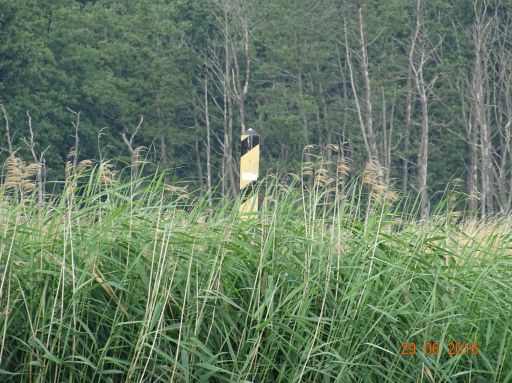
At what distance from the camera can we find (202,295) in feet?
14.8

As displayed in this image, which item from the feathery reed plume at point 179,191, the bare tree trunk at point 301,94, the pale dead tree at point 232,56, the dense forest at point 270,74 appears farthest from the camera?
the bare tree trunk at point 301,94

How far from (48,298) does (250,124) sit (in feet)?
116

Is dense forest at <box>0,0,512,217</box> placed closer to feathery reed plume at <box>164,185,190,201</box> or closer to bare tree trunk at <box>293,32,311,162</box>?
bare tree trunk at <box>293,32,311,162</box>

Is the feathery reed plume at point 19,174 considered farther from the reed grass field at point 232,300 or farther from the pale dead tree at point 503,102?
the pale dead tree at point 503,102

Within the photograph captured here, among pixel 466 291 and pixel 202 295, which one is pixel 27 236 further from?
pixel 466 291

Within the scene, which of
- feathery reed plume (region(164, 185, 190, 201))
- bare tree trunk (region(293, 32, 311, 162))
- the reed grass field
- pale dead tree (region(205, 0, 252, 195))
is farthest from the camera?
bare tree trunk (region(293, 32, 311, 162))

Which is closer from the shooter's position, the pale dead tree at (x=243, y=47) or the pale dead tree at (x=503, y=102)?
the pale dead tree at (x=503, y=102)

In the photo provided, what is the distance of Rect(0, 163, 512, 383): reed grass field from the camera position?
172 inches

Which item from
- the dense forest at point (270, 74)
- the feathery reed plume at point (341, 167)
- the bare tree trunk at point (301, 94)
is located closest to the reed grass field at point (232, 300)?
the feathery reed plume at point (341, 167)
